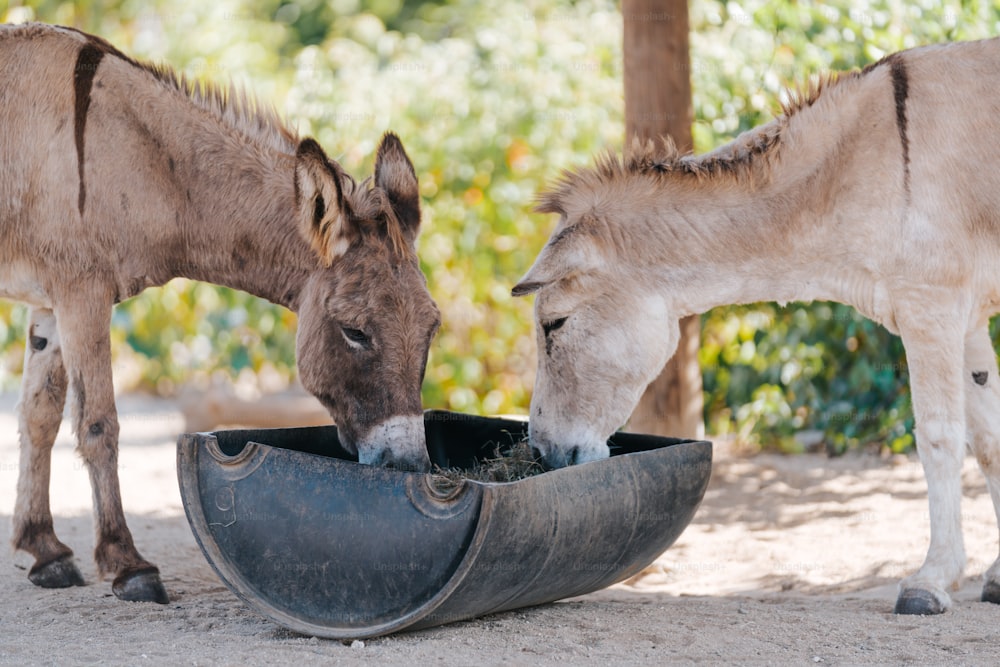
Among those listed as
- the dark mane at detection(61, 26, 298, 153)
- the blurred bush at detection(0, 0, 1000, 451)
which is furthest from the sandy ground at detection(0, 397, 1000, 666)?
the dark mane at detection(61, 26, 298, 153)

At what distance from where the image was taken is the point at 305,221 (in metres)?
4.00

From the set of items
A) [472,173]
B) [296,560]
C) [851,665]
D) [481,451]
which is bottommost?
[851,665]

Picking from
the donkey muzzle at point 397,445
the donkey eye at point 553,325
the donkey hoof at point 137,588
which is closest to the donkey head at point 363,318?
the donkey muzzle at point 397,445

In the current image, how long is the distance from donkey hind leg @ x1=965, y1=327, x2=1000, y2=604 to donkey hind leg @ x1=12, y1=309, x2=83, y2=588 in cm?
379

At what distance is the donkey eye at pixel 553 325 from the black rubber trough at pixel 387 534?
87 cm

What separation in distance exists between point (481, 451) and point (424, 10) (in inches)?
546

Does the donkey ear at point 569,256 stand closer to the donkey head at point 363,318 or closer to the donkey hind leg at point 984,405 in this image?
the donkey head at point 363,318

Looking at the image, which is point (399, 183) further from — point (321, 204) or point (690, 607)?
point (690, 607)

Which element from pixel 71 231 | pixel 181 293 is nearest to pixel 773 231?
pixel 71 231

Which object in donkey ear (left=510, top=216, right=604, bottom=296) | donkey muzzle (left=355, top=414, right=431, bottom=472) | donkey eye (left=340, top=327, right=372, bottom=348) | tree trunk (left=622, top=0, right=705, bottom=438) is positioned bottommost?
donkey muzzle (left=355, top=414, right=431, bottom=472)

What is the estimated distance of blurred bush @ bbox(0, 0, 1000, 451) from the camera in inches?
266

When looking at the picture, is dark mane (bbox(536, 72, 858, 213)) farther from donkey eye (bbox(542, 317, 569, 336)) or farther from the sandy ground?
the sandy ground

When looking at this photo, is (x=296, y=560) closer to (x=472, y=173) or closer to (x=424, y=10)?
(x=472, y=173)

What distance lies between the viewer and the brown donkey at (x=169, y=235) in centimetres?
384
